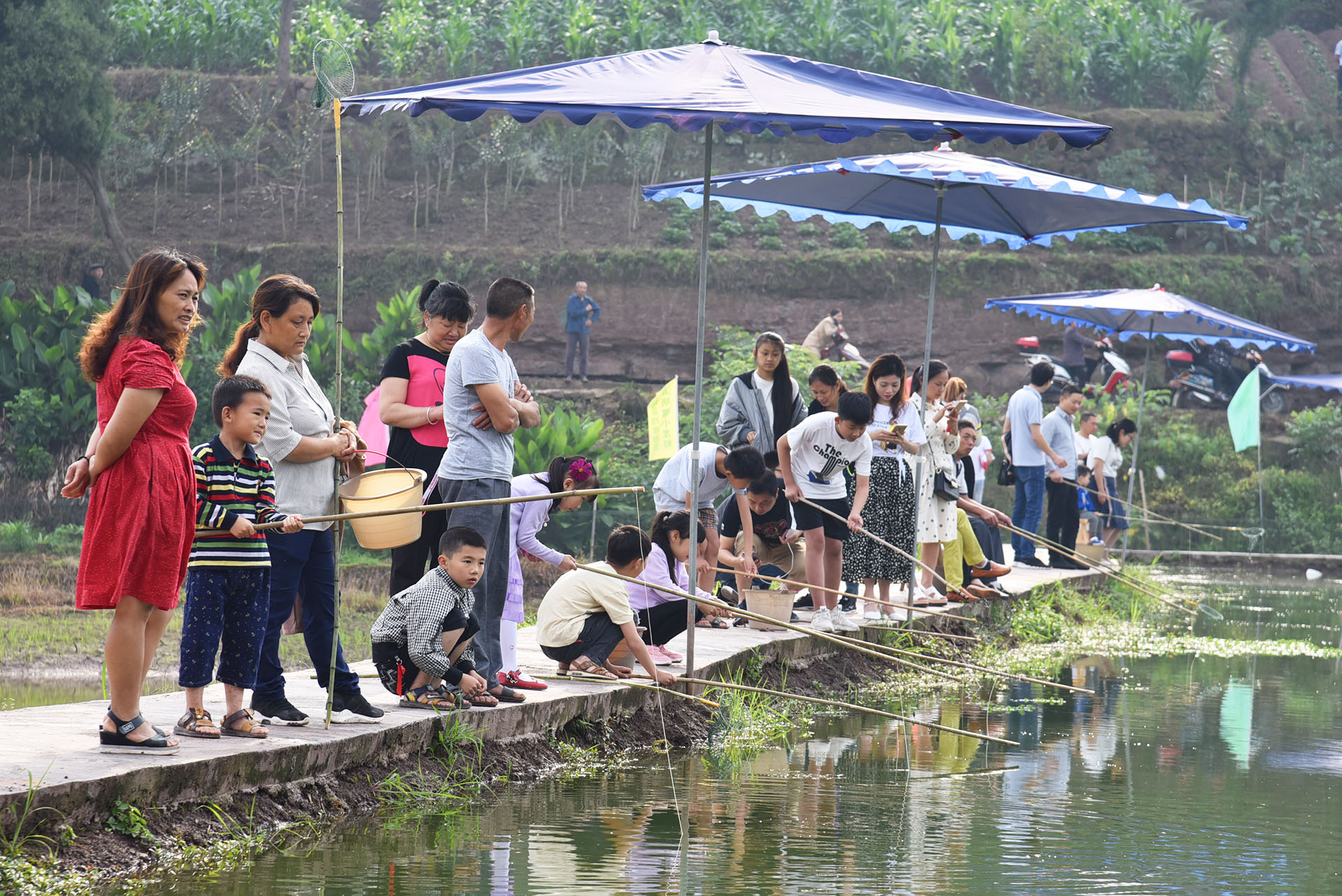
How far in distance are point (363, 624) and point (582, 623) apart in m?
3.82

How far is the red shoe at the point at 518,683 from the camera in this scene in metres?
5.75

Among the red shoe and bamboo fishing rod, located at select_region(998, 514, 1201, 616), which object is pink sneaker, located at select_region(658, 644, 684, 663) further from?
A: bamboo fishing rod, located at select_region(998, 514, 1201, 616)

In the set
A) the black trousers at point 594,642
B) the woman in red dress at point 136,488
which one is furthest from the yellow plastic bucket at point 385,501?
the black trousers at point 594,642

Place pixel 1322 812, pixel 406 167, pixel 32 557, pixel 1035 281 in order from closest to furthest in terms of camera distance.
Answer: pixel 1322 812
pixel 32 557
pixel 1035 281
pixel 406 167

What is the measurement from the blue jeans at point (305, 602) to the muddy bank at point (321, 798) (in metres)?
0.39

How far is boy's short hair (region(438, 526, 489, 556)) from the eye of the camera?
203 inches

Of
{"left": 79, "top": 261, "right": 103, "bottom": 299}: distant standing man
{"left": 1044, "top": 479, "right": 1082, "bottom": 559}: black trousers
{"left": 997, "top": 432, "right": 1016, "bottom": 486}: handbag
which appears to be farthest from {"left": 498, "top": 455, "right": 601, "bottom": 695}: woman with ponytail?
{"left": 79, "top": 261, "right": 103, "bottom": 299}: distant standing man

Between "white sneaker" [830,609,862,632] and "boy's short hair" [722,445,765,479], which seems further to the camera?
"white sneaker" [830,609,862,632]

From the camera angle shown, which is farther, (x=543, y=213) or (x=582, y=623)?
(x=543, y=213)

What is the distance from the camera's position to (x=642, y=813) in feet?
16.1

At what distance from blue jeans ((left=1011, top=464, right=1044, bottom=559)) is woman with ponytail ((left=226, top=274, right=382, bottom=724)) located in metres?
8.17

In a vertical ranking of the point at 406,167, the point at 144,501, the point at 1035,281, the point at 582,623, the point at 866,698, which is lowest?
the point at 866,698

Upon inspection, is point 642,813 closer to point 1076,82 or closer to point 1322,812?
point 1322,812

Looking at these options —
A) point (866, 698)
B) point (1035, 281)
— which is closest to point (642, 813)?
point (866, 698)
